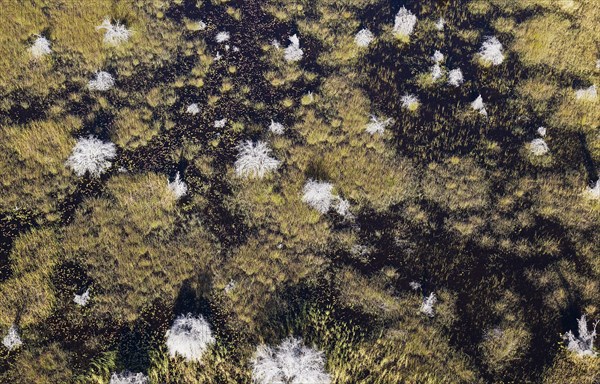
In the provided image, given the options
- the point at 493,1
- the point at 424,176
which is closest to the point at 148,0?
the point at 424,176

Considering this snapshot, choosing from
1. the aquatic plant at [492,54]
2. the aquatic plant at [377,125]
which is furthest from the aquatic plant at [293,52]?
the aquatic plant at [492,54]

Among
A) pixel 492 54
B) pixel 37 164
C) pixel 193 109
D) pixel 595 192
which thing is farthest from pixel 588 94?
pixel 37 164

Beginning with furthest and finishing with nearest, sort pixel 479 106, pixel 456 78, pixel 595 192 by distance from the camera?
pixel 456 78, pixel 479 106, pixel 595 192

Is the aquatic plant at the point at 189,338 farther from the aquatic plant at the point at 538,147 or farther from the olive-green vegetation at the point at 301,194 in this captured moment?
the aquatic plant at the point at 538,147

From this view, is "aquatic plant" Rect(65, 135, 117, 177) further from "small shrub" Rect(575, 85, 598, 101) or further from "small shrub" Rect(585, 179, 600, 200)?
"small shrub" Rect(575, 85, 598, 101)

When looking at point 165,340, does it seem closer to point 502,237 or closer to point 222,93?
A: point 222,93

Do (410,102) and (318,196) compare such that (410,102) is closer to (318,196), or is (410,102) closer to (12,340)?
(318,196)
